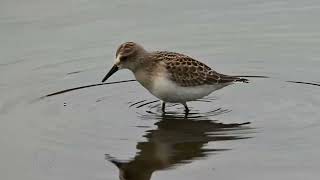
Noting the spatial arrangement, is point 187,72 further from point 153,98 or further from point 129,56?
point 153,98

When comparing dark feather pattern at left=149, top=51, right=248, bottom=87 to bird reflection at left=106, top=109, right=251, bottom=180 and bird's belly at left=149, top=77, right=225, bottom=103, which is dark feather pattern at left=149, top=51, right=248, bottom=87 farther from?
bird reflection at left=106, top=109, right=251, bottom=180

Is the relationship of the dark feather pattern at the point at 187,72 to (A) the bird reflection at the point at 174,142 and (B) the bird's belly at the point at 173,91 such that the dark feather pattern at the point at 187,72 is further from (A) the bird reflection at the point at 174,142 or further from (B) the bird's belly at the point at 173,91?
(A) the bird reflection at the point at 174,142

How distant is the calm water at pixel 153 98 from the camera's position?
10.0m

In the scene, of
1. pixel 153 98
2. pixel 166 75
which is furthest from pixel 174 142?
→ pixel 153 98

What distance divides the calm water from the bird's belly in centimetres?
28

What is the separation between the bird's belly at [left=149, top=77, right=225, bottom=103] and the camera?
1154cm

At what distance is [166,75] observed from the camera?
38.2 ft

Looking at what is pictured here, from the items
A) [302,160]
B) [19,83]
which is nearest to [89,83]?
[19,83]

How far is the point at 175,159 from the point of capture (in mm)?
10164

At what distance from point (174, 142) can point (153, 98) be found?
2.00 meters

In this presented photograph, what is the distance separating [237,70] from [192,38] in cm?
170

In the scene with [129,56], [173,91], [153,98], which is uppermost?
[129,56]

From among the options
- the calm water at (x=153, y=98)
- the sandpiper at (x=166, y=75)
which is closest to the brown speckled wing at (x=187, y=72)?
the sandpiper at (x=166, y=75)

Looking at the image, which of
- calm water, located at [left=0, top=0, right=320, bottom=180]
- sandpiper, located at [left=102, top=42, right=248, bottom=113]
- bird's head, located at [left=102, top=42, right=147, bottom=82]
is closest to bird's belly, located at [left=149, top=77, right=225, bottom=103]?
sandpiper, located at [left=102, top=42, right=248, bottom=113]
